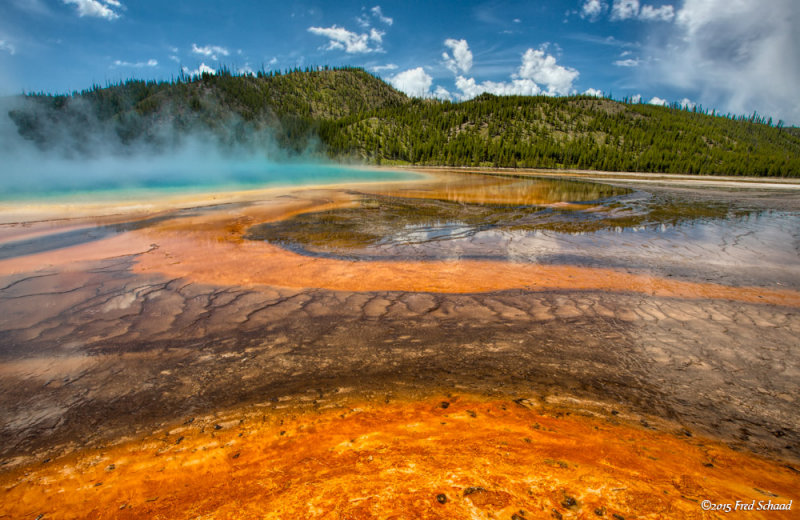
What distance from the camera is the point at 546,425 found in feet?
10.9

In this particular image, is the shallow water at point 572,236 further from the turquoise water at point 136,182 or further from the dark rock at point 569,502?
the turquoise water at point 136,182

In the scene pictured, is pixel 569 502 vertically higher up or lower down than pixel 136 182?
lower down

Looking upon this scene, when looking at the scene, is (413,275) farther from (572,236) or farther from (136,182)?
(136,182)

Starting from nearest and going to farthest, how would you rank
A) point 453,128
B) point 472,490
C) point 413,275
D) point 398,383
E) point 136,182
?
point 472,490 < point 398,383 < point 413,275 < point 136,182 < point 453,128

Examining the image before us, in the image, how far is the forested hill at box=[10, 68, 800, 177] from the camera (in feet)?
277

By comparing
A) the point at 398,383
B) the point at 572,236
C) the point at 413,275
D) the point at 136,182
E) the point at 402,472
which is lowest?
the point at 398,383

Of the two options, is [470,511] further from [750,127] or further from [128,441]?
[750,127]

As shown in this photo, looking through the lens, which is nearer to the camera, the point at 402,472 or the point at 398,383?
the point at 402,472

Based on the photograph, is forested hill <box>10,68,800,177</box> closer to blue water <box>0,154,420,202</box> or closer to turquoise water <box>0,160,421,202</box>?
blue water <box>0,154,420,202</box>

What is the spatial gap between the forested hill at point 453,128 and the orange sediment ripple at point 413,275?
252 ft

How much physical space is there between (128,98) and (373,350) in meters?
176

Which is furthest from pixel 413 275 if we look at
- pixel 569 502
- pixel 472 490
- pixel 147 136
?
pixel 147 136

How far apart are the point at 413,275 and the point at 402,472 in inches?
214

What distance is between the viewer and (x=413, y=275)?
7953 millimetres
